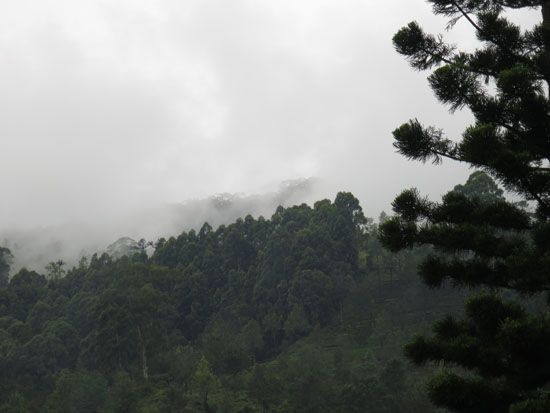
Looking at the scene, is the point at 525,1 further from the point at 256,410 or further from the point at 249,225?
the point at 249,225

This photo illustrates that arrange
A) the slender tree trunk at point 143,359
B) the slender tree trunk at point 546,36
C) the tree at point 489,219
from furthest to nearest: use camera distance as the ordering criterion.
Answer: the slender tree trunk at point 143,359, the slender tree trunk at point 546,36, the tree at point 489,219

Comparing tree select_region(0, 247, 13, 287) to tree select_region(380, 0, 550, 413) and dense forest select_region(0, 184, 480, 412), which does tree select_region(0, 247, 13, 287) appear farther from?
tree select_region(380, 0, 550, 413)

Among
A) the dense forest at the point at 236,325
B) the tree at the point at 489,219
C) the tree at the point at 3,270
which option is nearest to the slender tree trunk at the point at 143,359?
the dense forest at the point at 236,325

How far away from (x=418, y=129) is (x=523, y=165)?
2129 millimetres

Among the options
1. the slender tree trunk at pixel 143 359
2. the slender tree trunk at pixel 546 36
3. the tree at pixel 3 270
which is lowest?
the slender tree trunk at pixel 143 359

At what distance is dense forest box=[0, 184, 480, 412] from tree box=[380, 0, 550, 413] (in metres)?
29.1

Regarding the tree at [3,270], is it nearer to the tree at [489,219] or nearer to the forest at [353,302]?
the forest at [353,302]

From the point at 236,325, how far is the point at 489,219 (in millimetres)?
55222

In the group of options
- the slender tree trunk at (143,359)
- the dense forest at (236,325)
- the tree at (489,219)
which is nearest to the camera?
the tree at (489,219)

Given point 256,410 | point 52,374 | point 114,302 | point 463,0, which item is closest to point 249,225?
point 114,302

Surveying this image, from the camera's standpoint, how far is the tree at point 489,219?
346 inches

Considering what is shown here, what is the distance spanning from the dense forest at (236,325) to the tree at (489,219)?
1146 inches

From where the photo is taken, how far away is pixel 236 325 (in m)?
63.8

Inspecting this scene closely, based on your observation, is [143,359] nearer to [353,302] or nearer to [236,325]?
[236,325]
